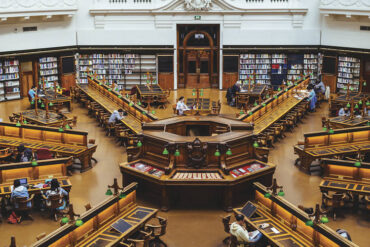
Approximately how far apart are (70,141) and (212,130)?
398cm

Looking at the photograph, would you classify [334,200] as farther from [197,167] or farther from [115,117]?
[115,117]

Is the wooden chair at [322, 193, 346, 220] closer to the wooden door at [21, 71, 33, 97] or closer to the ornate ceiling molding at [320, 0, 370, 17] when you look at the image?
the ornate ceiling molding at [320, 0, 370, 17]

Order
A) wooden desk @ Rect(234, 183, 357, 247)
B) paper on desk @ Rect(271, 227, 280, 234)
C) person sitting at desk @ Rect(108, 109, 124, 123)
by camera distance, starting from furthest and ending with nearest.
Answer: person sitting at desk @ Rect(108, 109, 124, 123), paper on desk @ Rect(271, 227, 280, 234), wooden desk @ Rect(234, 183, 357, 247)

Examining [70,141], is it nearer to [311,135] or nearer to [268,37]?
[311,135]

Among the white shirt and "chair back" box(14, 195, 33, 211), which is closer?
"chair back" box(14, 195, 33, 211)

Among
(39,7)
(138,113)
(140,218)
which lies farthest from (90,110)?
(140,218)

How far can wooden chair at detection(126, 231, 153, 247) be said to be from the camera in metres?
8.55

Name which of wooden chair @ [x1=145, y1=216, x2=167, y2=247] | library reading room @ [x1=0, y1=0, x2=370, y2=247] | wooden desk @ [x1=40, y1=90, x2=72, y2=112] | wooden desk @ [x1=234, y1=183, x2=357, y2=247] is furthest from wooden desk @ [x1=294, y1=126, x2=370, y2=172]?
wooden desk @ [x1=40, y1=90, x2=72, y2=112]

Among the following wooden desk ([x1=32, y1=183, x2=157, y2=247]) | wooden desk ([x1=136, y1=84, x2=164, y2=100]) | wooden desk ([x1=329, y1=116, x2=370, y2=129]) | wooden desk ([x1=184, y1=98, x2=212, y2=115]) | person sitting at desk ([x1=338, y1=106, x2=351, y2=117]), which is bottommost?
wooden desk ([x1=32, y1=183, x2=157, y2=247])

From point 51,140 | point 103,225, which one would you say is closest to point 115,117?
point 51,140

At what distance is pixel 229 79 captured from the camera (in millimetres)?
23641

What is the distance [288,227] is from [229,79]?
1506cm

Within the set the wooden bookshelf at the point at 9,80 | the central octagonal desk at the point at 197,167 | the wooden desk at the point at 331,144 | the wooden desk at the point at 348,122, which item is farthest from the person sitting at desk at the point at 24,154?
the wooden bookshelf at the point at 9,80

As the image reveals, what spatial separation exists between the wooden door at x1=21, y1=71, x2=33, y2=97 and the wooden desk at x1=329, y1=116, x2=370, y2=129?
13501mm
